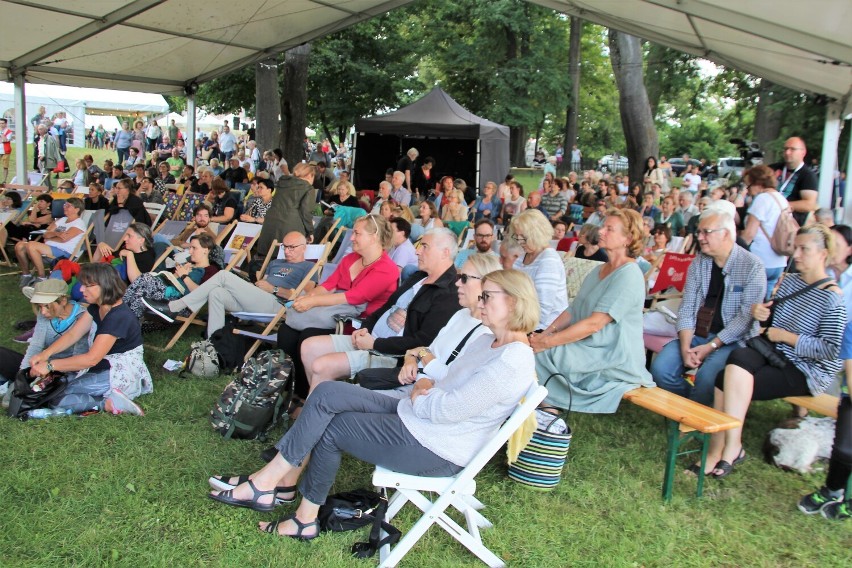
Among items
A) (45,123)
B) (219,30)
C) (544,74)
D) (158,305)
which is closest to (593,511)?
(158,305)

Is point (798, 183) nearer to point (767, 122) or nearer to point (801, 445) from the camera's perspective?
point (801, 445)

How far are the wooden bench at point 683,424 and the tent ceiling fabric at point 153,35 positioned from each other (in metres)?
7.77

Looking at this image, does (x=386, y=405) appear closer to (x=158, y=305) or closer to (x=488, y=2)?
(x=158, y=305)

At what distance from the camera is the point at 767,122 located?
1541 centimetres

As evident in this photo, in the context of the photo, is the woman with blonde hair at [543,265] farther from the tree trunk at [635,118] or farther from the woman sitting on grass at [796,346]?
the tree trunk at [635,118]

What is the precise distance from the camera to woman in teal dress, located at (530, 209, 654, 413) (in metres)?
4.19

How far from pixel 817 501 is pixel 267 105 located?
48.0 feet

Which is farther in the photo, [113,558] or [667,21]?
[667,21]

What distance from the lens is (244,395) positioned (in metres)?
4.38

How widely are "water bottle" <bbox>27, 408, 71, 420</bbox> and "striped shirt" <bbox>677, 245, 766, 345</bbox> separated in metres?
3.89

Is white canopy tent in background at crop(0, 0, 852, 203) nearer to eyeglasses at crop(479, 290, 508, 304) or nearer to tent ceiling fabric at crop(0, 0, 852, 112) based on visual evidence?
tent ceiling fabric at crop(0, 0, 852, 112)

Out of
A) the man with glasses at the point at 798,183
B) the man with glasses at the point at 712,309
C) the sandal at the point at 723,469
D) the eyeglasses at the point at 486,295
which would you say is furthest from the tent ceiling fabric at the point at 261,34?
the eyeglasses at the point at 486,295

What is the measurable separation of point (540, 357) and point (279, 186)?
4.55m

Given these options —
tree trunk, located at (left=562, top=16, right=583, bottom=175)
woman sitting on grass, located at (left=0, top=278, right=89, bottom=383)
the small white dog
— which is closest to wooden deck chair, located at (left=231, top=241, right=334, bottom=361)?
woman sitting on grass, located at (left=0, top=278, right=89, bottom=383)
